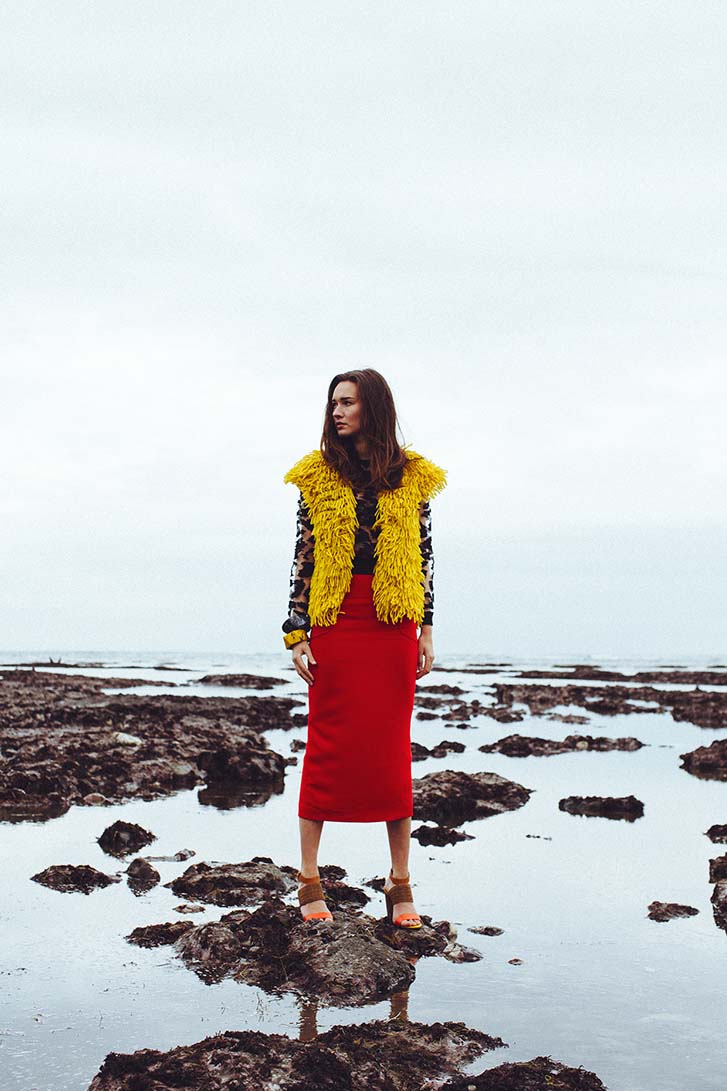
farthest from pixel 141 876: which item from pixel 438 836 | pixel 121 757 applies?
pixel 121 757

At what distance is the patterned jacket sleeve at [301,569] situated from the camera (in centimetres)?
487

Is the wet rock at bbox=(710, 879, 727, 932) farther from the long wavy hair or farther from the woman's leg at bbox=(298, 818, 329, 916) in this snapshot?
the long wavy hair

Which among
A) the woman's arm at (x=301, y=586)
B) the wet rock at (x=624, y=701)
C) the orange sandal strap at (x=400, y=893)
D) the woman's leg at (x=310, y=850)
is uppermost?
the woman's arm at (x=301, y=586)

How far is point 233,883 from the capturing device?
5227 mm

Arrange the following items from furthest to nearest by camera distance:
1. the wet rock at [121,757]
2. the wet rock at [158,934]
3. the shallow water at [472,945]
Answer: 1. the wet rock at [121,757]
2. the wet rock at [158,934]
3. the shallow water at [472,945]

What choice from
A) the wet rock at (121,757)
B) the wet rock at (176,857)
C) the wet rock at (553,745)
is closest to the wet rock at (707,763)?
the wet rock at (553,745)

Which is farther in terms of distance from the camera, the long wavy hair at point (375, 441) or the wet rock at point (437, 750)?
the wet rock at point (437, 750)

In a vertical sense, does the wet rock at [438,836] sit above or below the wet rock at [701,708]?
above

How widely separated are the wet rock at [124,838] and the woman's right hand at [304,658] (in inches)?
82.9

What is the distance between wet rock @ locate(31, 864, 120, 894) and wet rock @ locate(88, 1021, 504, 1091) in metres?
2.27

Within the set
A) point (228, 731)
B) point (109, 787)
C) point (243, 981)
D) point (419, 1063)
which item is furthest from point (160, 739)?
point (419, 1063)

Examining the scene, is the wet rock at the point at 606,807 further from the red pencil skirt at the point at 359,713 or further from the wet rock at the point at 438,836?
the red pencil skirt at the point at 359,713

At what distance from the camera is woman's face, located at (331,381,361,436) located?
16.1 ft

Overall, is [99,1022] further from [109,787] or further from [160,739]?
[160,739]
